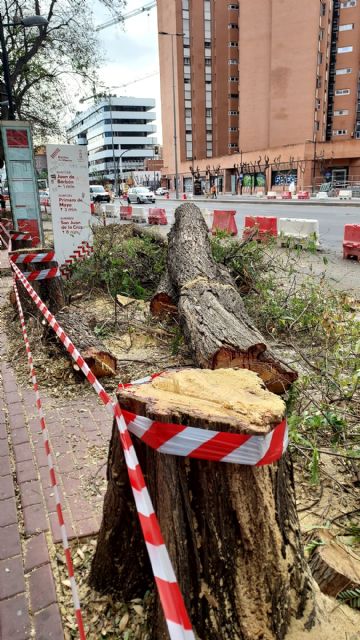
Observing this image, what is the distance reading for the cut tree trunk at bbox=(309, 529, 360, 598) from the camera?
2.13 meters

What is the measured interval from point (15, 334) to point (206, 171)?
224ft

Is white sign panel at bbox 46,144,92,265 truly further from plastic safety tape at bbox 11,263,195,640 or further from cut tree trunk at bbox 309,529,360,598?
plastic safety tape at bbox 11,263,195,640

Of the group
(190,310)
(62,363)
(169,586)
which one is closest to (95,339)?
(62,363)

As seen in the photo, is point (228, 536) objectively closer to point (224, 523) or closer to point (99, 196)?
point (224, 523)

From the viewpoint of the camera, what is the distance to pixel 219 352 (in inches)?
159

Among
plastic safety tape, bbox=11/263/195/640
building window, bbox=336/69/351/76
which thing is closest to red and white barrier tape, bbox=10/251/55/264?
plastic safety tape, bbox=11/263/195/640

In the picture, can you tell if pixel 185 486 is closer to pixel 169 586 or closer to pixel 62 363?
pixel 169 586

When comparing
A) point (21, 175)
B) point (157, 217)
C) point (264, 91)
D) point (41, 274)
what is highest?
point (264, 91)

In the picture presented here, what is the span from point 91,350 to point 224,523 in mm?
3264

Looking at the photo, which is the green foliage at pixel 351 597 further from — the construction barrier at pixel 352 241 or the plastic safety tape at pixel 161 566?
the construction barrier at pixel 352 241

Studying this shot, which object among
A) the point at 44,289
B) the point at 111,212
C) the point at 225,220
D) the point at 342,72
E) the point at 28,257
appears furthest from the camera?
the point at 342,72

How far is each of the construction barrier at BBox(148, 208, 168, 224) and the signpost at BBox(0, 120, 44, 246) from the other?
968 cm

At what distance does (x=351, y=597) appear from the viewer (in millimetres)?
2096

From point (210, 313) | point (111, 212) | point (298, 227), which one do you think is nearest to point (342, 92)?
point (111, 212)
